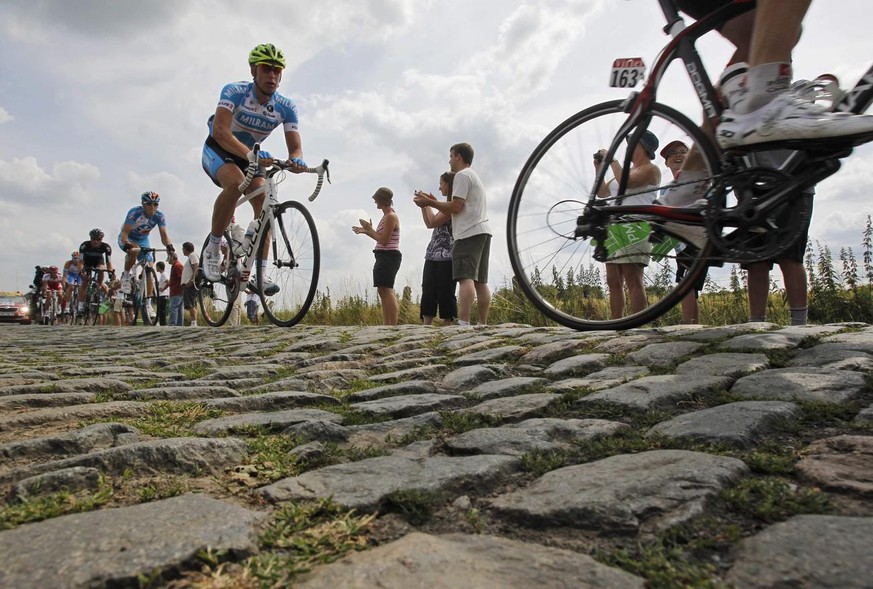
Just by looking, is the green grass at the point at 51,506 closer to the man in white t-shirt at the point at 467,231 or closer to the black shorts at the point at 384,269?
the man in white t-shirt at the point at 467,231

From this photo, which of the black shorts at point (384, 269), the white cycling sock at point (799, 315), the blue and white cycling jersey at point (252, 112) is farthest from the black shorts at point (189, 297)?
the white cycling sock at point (799, 315)

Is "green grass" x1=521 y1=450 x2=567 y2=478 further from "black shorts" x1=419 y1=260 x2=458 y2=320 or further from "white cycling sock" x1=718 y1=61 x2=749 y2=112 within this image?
"black shorts" x1=419 y1=260 x2=458 y2=320

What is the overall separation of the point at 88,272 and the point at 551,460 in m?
16.5

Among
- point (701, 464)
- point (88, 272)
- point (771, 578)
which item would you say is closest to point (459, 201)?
point (701, 464)

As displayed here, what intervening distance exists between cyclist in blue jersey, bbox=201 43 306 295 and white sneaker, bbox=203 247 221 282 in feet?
0.45

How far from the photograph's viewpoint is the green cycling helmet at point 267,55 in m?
5.96

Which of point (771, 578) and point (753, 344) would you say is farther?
point (753, 344)

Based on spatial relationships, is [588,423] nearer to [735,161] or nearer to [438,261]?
[735,161]

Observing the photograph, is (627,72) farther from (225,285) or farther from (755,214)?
(225,285)

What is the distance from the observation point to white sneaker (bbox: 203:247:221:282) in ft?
23.0

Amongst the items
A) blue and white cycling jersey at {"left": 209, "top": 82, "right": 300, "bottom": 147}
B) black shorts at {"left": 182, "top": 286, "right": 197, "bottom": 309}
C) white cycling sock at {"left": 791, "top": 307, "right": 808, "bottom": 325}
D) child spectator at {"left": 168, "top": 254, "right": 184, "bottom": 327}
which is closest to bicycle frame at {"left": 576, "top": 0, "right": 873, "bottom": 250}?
white cycling sock at {"left": 791, "top": 307, "right": 808, "bottom": 325}

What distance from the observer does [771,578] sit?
3.01 feet

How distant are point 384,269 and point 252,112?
227 cm

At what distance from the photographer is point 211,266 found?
7043mm
